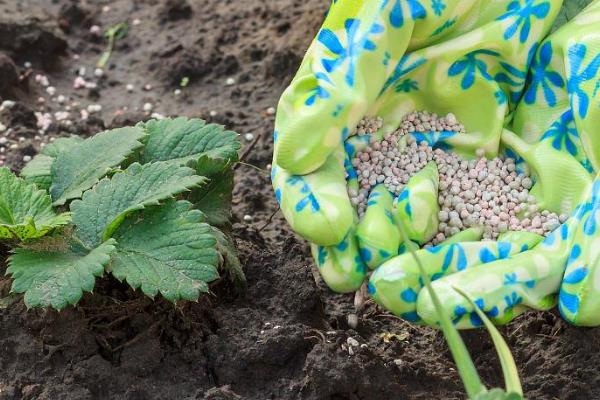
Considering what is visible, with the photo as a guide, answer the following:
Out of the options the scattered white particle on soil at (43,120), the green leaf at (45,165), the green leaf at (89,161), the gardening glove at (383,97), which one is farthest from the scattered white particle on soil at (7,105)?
the gardening glove at (383,97)

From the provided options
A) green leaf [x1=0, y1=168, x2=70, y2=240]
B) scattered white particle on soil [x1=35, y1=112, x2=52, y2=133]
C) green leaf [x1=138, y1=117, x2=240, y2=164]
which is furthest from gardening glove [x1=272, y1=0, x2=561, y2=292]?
scattered white particle on soil [x1=35, y1=112, x2=52, y2=133]

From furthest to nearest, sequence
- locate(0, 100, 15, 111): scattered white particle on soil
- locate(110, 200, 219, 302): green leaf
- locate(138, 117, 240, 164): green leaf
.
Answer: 1. locate(0, 100, 15, 111): scattered white particle on soil
2. locate(138, 117, 240, 164): green leaf
3. locate(110, 200, 219, 302): green leaf

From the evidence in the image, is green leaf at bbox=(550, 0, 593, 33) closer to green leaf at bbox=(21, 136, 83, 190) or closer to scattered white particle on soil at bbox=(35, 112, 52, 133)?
green leaf at bbox=(21, 136, 83, 190)

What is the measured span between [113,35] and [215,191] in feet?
3.69

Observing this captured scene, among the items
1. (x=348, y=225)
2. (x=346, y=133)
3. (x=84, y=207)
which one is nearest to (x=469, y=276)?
(x=348, y=225)

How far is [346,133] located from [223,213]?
0.35m

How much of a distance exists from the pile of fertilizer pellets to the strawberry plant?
292mm

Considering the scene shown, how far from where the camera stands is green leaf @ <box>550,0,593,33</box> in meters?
1.84

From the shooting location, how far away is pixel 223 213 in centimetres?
190

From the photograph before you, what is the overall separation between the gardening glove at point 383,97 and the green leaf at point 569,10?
82 millimetres

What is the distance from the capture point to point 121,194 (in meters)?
1.78

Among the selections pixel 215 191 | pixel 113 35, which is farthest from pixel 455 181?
pixel 113 35

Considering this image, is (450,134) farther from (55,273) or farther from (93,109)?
(93,109)

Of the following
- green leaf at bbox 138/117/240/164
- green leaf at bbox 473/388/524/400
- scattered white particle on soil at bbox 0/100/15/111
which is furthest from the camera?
scattered white particle on soil at bbox 0/100/15/111
